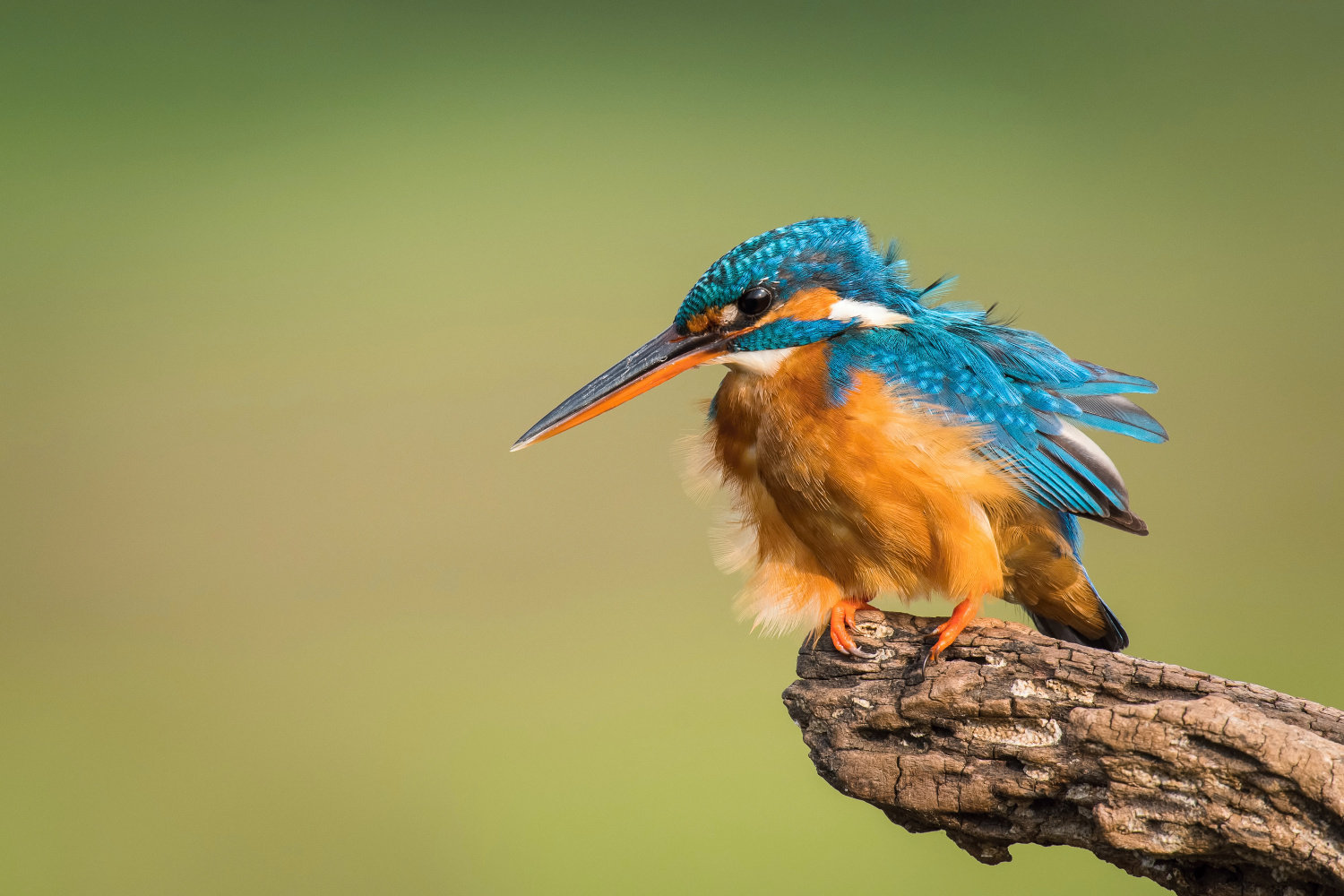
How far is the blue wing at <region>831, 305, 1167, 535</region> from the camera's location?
62.6 inches

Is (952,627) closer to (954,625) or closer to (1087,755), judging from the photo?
(954,625)

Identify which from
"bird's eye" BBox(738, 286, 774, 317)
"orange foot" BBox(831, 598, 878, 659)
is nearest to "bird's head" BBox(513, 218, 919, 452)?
"bird's eye" BBox(738, 286, 774, 317)

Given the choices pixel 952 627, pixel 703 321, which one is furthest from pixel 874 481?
pixel 703 321

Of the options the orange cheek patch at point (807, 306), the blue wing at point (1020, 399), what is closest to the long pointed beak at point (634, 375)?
the orange cheek patch at point (807, 306)

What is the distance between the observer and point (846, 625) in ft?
5.66

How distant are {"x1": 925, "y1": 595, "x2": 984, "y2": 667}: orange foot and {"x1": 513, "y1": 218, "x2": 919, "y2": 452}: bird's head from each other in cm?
46

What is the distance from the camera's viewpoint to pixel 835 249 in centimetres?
165

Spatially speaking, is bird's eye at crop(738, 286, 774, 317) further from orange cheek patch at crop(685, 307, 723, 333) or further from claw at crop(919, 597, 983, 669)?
claw at crop(919, 597, 983, 669)

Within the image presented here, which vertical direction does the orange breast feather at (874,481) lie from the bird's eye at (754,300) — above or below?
below

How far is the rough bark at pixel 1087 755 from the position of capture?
1230mm

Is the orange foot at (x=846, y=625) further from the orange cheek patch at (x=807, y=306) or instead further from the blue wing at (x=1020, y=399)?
the orange cheek patch at (x=807, y=306)

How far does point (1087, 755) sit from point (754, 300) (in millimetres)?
791

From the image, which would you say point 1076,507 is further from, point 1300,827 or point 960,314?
point 1300,827

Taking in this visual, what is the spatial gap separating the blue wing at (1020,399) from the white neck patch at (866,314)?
0.02 metres
